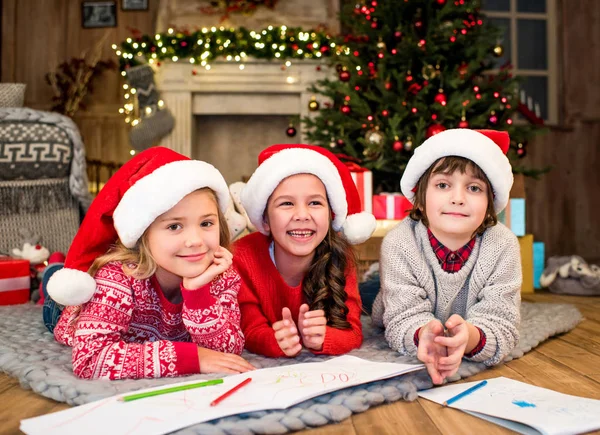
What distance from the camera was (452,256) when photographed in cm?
134

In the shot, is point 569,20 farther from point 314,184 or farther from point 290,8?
point 314,184

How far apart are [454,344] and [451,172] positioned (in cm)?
42

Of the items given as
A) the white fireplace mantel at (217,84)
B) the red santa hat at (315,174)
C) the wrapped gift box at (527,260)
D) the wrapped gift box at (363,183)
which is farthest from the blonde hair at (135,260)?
the white fireplace mantel at (217,84)

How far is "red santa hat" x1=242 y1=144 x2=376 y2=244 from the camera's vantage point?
4.37 feet

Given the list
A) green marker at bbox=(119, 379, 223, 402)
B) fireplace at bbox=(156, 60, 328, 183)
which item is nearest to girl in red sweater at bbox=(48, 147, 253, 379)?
green marker at bbox=(119, 379, 223, 402)

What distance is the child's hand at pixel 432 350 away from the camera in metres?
1.05

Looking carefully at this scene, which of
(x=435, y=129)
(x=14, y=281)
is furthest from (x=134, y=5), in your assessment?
(x=14, y=281)

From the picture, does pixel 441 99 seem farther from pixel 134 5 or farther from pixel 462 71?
pixel 134 5

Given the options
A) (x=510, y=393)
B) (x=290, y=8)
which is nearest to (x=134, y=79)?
(x=290, y=8)

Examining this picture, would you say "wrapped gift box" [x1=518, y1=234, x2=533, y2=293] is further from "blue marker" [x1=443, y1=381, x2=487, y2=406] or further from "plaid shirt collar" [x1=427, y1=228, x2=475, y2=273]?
"blue marker" [x1=443, y1=381, x2=487, y2=406]

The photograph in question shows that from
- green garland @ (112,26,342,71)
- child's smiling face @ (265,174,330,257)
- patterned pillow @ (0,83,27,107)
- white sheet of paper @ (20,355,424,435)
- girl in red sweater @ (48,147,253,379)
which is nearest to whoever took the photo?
white sheet of paper @ (20,355,424,435)

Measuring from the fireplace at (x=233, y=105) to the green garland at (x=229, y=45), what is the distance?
10 centimetres

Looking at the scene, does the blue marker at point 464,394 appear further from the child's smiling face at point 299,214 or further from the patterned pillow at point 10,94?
the patterned pillow at point 10,94

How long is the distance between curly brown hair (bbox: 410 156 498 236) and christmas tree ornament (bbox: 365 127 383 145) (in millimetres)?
1445
